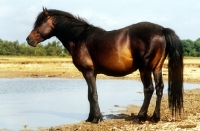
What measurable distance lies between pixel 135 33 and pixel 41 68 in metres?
22.1

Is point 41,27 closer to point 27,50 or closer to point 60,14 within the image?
point 60,14

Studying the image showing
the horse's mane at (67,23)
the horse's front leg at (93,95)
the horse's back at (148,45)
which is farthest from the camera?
the horse's mane at (67,23)

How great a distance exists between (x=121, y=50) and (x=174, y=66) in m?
1.08

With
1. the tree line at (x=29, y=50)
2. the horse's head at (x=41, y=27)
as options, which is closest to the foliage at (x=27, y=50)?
the tree line at (x=29, y=50)

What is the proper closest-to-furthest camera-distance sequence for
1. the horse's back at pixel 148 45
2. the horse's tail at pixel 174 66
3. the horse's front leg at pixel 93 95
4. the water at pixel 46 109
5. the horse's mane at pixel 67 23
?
the horse's back at pixel 148 45
the horse's tail at pixel 174 66
the horse's front leg at pixel 93 95
the horse's mane at pixel 67 23
the water at pixel 46 109

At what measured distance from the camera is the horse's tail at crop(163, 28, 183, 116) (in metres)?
6.96

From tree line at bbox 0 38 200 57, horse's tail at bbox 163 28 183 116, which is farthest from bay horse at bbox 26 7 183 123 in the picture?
tree line at bbox 0 38 200 57

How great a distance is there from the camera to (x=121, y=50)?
709 centimetres

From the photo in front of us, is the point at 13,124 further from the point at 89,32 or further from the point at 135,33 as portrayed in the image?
the point at 135,33

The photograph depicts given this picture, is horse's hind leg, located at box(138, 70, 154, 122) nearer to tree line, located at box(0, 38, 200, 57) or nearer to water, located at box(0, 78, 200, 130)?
water, located at box(0, 78, 200, 130)

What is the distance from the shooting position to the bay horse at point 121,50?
6918mm

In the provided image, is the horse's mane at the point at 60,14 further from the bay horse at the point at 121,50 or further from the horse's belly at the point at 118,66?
the horse's belly at the point at 118,66

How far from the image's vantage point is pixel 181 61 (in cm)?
704

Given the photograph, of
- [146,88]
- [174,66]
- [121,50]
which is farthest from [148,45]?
[146,88]
